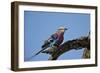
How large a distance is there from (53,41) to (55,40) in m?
0.02

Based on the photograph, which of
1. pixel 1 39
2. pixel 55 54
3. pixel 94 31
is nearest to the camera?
pixel 1 39

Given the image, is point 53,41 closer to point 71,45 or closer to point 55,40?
point 55,40

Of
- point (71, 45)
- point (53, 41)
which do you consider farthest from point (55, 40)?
point (71, 45)

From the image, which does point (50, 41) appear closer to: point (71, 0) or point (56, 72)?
point (56, 72)

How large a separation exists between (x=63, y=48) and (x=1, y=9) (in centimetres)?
48

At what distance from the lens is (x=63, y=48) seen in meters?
1.56

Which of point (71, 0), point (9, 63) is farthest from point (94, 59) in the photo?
point (9, 63)

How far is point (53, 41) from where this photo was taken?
5.02 feet

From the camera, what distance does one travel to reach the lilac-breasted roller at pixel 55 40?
1507 mm

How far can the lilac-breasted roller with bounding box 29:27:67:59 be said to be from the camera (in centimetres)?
151

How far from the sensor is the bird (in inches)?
59.3

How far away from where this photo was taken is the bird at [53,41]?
1.51 m

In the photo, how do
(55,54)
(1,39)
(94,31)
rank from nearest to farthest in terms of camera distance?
(1,39) < (55,54) < (94,31)

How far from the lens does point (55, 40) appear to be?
154 cm
